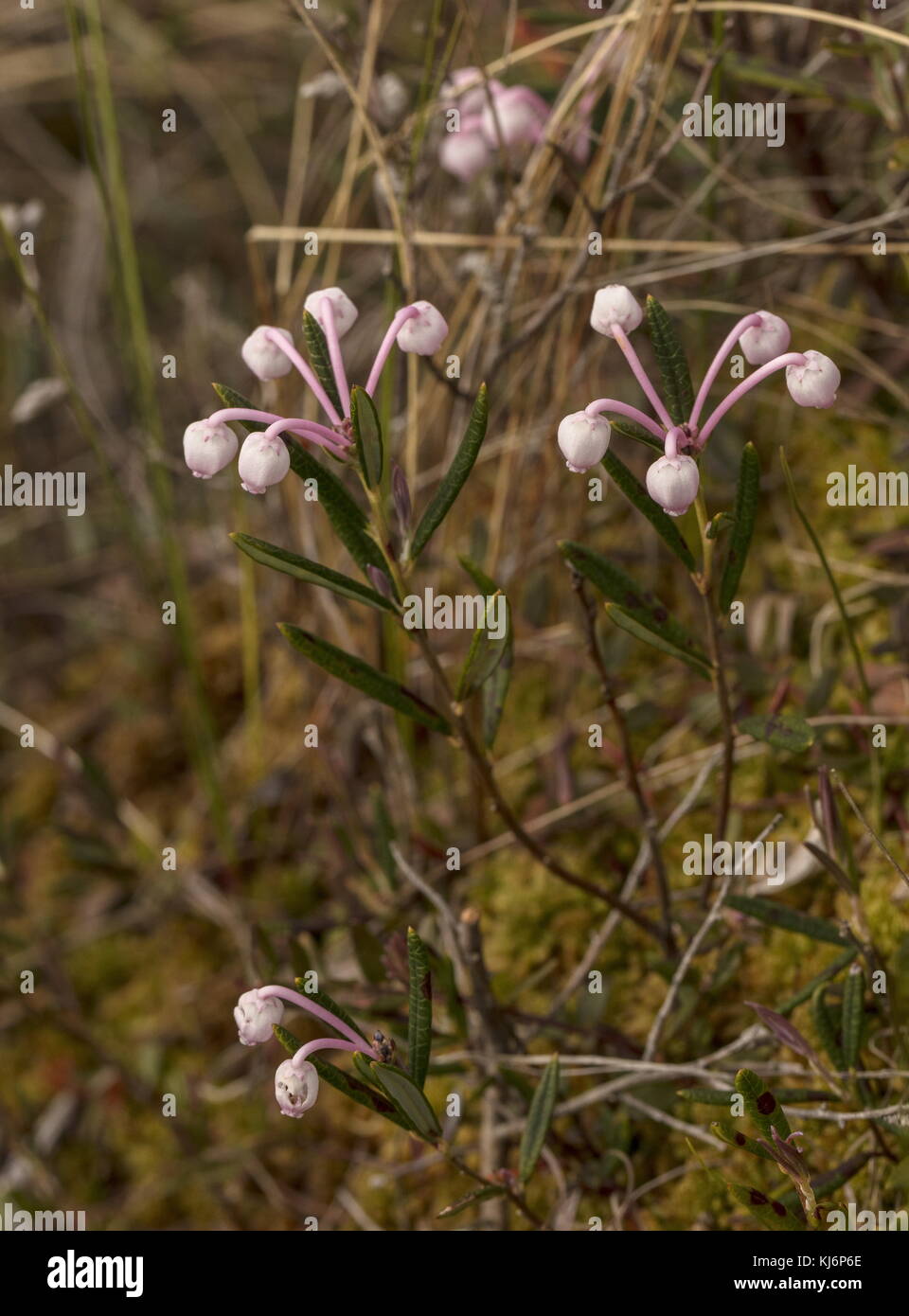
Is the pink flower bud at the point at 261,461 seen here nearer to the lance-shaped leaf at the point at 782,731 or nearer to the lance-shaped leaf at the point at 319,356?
the lance-shaped leaf at the point at 319,356

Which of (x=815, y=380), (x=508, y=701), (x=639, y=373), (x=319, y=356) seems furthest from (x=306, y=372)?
(x=508, y=701)

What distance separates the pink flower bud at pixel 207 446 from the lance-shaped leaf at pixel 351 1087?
0.39m

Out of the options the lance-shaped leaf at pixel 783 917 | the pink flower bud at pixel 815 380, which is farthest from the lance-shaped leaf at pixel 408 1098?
the pink flower bud at pixel 815 380

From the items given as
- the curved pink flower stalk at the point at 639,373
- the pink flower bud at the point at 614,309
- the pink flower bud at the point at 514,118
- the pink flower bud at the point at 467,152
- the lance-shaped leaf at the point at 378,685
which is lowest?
the lance-shaped leaf at the point at 378,685

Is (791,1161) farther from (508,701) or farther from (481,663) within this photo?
(508,701)

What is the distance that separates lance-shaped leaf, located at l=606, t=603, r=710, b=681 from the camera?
881 mm

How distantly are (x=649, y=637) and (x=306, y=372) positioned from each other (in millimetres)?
329

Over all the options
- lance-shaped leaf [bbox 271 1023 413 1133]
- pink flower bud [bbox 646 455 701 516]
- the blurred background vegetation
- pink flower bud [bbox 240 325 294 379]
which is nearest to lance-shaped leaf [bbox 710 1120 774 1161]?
the blurred background vegetation

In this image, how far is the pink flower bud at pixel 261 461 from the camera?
0.78m

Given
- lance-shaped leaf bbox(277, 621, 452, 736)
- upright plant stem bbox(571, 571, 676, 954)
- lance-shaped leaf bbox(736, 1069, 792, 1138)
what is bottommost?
lance-shaped leaf bbox(736, 1069, 792, 1138)

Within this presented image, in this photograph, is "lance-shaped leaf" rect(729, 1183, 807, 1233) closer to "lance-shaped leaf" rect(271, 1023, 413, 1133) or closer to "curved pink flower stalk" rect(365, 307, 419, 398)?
"lance-shaped leaf" rect(271, 1023, 413, 1133)

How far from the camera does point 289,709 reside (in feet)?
5.89

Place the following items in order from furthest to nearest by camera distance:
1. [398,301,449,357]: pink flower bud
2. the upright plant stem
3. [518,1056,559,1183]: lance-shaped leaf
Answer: the upright plant stem < [518,1056,559,1183]: lance-shaped leaf < [398,301,449,357]: pink flower bud

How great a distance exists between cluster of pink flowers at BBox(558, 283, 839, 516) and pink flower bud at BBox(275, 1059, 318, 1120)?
1.47ft
